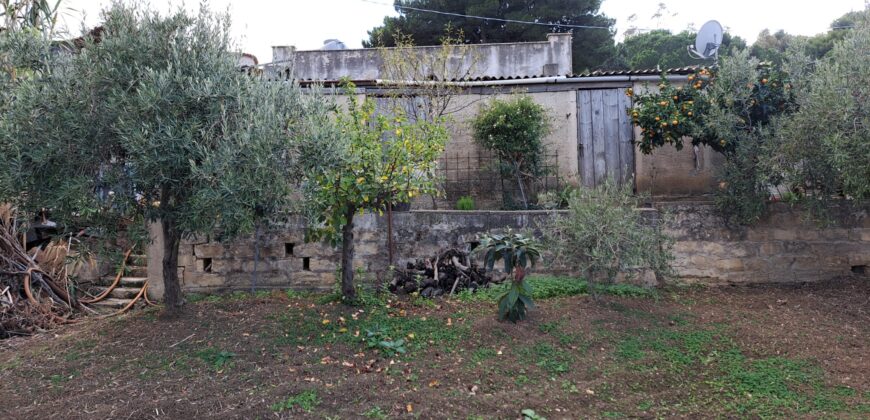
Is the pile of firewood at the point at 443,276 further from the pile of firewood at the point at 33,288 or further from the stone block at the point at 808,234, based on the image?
the stone block at the point at 808,234

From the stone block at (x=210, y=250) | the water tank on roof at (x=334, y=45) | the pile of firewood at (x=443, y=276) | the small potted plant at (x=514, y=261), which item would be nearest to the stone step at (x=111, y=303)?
the stone block at (x=210, y=250)

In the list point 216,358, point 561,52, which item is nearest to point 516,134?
point 216,358

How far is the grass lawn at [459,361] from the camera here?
4359 millimetres

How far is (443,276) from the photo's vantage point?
692 cm

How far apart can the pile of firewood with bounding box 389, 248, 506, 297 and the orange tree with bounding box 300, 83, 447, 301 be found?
3.23 feet

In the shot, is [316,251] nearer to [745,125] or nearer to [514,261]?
[514,261]

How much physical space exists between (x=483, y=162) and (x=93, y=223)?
6.09 meters

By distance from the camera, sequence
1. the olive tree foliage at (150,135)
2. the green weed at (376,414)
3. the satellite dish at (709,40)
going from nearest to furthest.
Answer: the green weed at (376,414)
the olive tree foliage at (150,135)
the satellite dish at (709,40)

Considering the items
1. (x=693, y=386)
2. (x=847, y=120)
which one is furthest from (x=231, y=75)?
(x=847, y=120)

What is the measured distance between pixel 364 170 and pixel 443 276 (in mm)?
2005

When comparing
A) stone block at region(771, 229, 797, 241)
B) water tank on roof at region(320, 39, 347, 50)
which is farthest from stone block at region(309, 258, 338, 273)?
water tank on roof at region(320, 39, 347, 50)

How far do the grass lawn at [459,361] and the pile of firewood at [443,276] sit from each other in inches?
12.0

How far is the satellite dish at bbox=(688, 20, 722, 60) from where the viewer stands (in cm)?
940

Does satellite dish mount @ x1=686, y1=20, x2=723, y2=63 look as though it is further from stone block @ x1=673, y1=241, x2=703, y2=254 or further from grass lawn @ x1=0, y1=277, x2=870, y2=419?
grass lawn @ x1=0, y1=277, x2=870, y2=419
